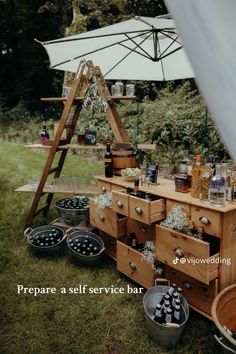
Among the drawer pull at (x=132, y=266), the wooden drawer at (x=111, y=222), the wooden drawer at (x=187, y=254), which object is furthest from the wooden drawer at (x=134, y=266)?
the wooden drawer at (x=187, y=254)

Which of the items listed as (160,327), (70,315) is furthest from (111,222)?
(160,327)

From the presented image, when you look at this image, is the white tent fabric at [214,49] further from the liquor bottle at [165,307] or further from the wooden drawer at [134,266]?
the wooden drawer at [134,266]

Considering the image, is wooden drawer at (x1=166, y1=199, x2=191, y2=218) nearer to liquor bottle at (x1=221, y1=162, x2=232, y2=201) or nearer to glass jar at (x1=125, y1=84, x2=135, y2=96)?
liquor bottle at (x1=221, y1=162, x2=232, y2=201)

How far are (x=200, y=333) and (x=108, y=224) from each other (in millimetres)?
1178

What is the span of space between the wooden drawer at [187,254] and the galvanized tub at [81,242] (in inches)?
31.6

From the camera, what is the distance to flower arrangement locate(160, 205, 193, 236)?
7.25ft

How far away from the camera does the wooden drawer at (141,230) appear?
267cm

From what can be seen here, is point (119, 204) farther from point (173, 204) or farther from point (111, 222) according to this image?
point (173, 204)

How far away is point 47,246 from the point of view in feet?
10.3

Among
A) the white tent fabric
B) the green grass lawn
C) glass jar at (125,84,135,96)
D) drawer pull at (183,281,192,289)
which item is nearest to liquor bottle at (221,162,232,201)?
drawer pull at (183,281,192,289)

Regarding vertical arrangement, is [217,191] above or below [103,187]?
above

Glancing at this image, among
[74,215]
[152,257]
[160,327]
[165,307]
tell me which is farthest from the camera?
[74,215]

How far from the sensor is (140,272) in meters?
2.61

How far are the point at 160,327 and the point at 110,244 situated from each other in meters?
1.17
